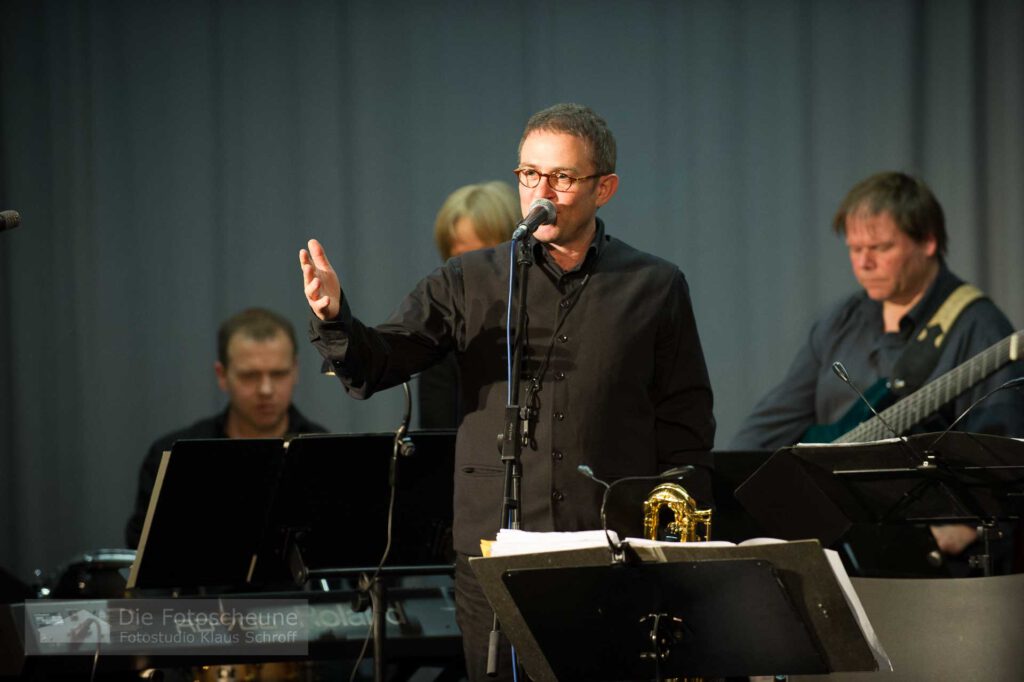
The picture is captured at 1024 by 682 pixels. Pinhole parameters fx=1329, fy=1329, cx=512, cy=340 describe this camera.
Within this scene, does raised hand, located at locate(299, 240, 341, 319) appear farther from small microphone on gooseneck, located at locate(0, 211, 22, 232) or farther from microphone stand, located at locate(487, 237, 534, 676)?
small microphone on gooseneck, located at locate(0, 211, 22, 232)

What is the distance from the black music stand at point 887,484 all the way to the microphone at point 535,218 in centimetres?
78

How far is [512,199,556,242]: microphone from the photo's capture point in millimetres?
2648

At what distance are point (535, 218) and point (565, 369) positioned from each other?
15.6 inches

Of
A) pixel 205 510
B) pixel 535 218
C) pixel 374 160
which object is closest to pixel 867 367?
pixel 535 218

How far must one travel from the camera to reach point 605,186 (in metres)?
2.97

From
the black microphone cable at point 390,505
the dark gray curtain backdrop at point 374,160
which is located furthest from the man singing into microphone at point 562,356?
the dark gray curtain backdrop at point 374,160

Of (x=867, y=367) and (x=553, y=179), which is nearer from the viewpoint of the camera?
(x=553, y=179)

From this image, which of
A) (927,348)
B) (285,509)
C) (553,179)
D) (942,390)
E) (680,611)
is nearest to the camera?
(680,611)

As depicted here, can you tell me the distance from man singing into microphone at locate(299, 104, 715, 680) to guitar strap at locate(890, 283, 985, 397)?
1.36 meters

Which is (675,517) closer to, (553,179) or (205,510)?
(553,179)

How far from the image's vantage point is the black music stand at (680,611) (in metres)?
2.30

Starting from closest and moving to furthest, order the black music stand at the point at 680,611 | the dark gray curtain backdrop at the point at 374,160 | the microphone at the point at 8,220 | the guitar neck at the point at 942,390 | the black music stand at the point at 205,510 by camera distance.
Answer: the black music stand at the point at 680,611, the microphone at the point at 8,220, the black music stand at the point at 205,510, the guitar neck at the point at 942,390, the dark gray curtain backdrop at the point at 374,160

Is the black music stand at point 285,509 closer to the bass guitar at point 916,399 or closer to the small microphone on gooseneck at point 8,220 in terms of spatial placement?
the small microphone on gooseneck at point 8,220

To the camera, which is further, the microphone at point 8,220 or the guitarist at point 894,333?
the guitarist at point 894,333
